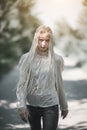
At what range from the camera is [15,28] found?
307 centimetres

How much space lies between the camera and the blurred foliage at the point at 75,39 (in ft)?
9.98

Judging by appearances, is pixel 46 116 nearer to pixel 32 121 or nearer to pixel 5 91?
pixel 32 121

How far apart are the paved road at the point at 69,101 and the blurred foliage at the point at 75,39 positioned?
12 centimetres

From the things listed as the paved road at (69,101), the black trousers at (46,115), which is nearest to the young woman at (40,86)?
the black trousers at (46,115)

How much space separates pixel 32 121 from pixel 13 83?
1.91 ft

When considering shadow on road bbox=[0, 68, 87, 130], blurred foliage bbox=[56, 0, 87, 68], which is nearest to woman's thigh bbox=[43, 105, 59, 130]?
shadow on road bbox=[0, 68, 87, 130]

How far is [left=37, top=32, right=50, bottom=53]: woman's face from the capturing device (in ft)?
8.50

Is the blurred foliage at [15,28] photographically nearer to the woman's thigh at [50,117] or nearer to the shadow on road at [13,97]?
the shadow on road at [13,97]

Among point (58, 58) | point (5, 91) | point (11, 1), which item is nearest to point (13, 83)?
point (5, 91)

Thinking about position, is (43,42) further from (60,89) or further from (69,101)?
(69,101)

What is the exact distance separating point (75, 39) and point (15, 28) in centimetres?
54

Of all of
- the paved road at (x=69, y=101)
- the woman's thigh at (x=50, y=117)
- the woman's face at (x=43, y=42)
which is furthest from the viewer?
the paved road at (x=69, y=101)

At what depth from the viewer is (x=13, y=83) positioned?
3.06 m

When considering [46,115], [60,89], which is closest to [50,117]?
[46,115]
